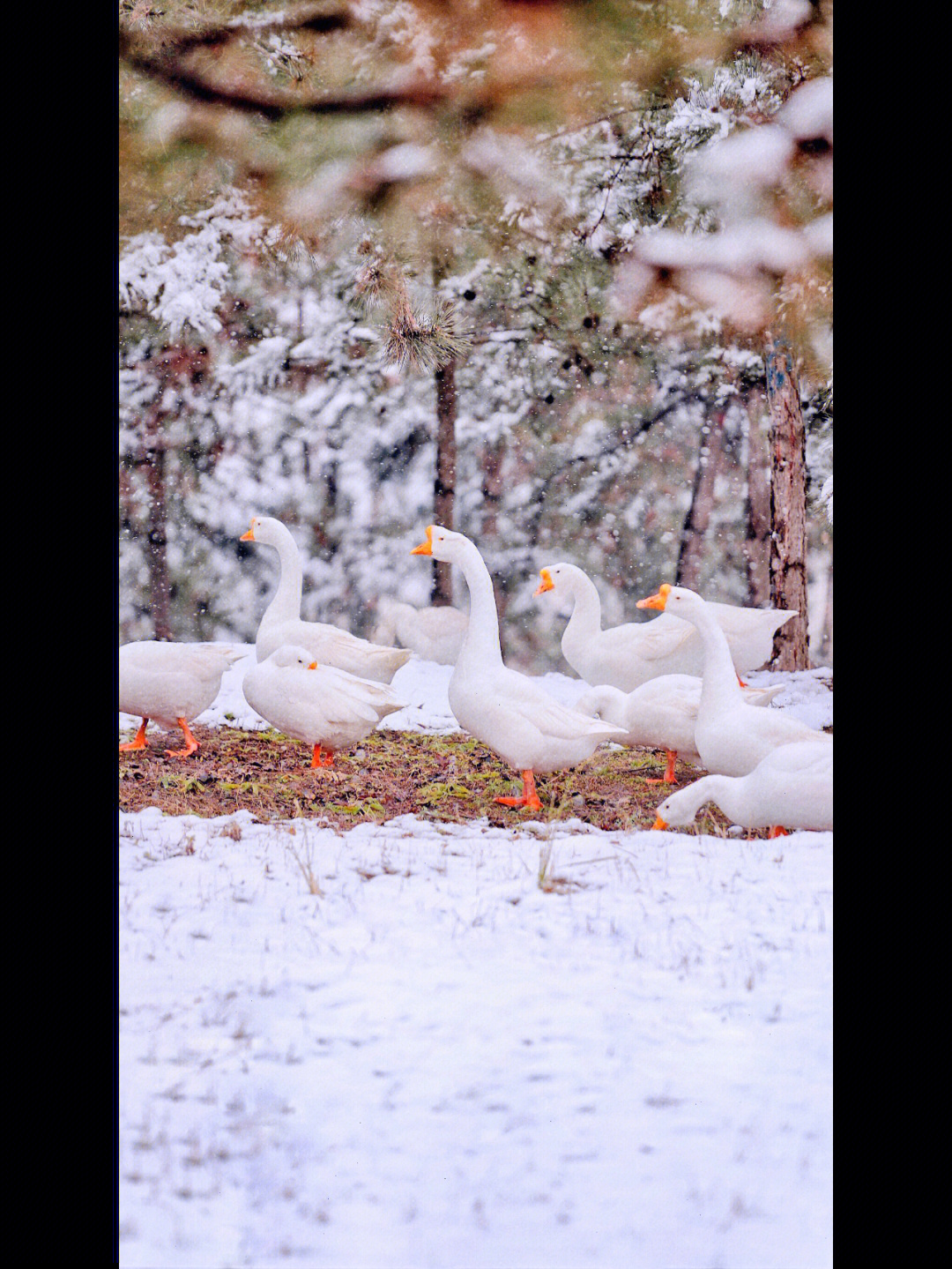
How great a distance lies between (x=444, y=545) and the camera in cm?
220

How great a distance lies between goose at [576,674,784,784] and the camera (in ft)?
6.87

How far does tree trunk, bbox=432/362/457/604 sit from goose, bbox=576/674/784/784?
0.42m

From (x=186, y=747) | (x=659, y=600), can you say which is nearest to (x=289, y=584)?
(x=186, y=747)

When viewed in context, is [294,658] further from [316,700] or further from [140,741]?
[140,741]

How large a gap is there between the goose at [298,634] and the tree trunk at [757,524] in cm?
81

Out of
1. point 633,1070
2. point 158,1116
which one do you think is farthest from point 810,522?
point 158,1116

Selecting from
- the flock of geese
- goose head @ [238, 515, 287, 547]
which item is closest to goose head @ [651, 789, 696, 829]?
the flock of geese

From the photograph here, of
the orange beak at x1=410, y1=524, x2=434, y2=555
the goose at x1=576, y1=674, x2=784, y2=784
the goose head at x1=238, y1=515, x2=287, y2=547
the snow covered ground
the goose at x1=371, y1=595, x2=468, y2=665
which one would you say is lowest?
the snow covered ground

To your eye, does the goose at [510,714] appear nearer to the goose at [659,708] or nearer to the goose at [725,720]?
the goose at [659,708]

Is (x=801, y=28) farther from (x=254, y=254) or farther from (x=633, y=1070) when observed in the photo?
(x=633, y=1070)

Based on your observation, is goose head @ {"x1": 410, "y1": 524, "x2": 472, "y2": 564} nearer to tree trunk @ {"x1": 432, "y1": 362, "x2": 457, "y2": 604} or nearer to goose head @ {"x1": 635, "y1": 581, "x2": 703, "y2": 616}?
tree trunk @ {"x1": 432, "y1": 362, "x2": 457, "y2": 604}

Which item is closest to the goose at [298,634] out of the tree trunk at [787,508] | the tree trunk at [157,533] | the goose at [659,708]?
the tree trunk at [157,533]

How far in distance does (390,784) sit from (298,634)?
40cm

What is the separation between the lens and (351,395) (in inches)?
88.7
